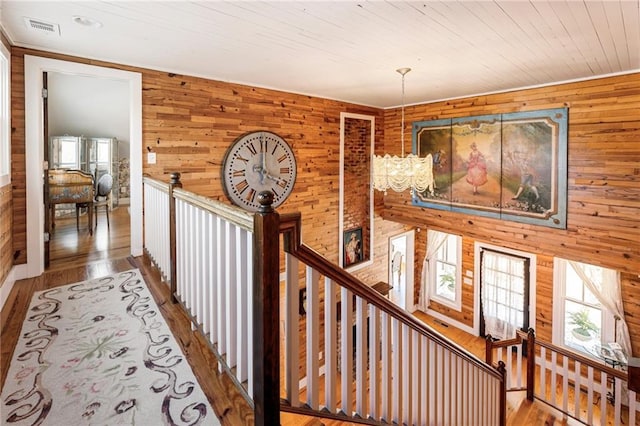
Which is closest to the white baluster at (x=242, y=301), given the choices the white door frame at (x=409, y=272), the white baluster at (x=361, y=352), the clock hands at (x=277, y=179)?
the white baluster at (x=361, y=352)

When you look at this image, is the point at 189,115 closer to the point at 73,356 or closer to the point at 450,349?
the point at 73,356

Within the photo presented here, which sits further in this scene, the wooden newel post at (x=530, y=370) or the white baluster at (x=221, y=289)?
the wooden newel post at (x=530, y=370)

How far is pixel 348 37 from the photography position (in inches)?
112

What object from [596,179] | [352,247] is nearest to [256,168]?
[352,247]

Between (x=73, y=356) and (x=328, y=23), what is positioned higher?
(x=328, y=23)

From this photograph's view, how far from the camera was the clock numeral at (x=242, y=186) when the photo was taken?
182 inches

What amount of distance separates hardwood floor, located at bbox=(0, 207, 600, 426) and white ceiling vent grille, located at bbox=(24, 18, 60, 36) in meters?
2.10

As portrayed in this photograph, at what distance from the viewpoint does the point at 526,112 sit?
4.75 metres

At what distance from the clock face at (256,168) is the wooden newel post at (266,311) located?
11.2 feet

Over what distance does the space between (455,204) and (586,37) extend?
3.16m

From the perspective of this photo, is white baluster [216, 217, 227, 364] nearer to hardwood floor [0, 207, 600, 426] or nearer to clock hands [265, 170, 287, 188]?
hardwood floor [0, 207, 600, 426]

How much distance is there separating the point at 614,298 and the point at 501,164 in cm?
257

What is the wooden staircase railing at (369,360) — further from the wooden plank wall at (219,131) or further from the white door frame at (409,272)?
the white door frame at (409,272)

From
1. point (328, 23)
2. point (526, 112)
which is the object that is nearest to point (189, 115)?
point (328, 23)
